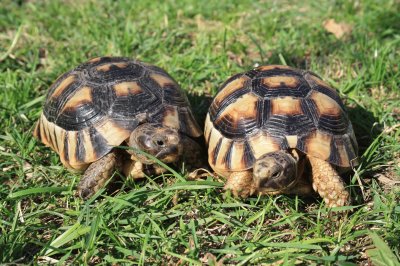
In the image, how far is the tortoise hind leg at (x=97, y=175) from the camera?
10.3 ft

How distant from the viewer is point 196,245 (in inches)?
107

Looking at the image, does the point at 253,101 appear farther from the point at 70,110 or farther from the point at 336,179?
the point at 70,110

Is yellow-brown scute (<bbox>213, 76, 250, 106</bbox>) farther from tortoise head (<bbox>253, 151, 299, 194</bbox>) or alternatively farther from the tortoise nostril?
tortoise head (<bbox>253, 151, 299, 194</bbox>)

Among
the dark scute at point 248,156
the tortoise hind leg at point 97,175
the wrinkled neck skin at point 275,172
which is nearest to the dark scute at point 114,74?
the tortoise hind leg at point 97,175

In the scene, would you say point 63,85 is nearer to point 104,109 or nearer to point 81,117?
point 81,117

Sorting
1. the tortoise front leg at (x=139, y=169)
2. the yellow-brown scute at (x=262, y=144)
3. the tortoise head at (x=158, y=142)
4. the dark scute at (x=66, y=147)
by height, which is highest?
the yellow-brown scute at (x=262, y=144)

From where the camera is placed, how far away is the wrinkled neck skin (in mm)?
2787

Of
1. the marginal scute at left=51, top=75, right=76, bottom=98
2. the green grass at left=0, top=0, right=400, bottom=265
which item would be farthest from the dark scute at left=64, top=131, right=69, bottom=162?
the marginal scute at left=51, top=75, right=76, bottom=98

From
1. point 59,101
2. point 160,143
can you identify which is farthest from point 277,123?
point 59,101

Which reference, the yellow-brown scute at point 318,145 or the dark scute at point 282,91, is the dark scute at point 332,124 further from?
the dark scute at point 282,91

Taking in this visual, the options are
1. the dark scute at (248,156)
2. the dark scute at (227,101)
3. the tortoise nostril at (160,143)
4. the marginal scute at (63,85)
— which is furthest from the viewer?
the marginal scute at (63,85)

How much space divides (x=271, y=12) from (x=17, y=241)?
13.2ft

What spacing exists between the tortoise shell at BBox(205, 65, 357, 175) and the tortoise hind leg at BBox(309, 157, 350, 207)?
68 mm

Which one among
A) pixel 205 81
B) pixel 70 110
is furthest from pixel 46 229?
pixel 205 81
